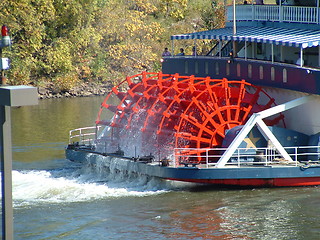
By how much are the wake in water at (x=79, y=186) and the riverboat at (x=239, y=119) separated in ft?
1.05

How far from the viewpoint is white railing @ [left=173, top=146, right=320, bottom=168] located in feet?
60.0

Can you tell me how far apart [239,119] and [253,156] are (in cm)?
208

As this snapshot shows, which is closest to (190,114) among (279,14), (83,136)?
(279,14)

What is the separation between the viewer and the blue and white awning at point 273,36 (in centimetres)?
1895

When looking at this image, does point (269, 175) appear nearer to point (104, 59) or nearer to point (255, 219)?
point (255, 219)

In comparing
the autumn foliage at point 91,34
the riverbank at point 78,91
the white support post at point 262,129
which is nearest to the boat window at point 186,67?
the white support post at point 262,129

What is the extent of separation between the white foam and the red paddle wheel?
1.58 m

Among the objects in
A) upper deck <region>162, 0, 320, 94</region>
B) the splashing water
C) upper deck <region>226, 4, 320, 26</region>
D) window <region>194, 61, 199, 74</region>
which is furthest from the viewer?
window <region>194, 61, 199, 74</region>

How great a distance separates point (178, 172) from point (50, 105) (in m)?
18.3

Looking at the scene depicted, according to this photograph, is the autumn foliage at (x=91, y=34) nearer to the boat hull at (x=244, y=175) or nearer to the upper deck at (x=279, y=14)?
the upper deck at (x=279, y=14)

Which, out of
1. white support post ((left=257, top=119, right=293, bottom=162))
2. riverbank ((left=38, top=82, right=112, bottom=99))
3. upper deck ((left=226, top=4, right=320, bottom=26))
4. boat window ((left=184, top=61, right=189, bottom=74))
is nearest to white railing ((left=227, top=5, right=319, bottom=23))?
upper deck ((left=226, top=4, right=320, bottom=26))

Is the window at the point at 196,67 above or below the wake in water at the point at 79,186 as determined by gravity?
above

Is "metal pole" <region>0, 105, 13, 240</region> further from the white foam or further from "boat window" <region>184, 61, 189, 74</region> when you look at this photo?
"boat window" <region>184, 61, 189, 74</region>

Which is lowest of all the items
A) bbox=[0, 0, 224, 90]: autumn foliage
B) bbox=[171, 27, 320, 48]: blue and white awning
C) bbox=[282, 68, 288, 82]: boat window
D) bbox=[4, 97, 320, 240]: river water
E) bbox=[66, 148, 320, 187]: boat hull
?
bbox=[4, 97, 320, 240]: river water
